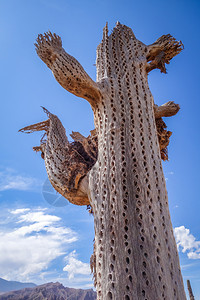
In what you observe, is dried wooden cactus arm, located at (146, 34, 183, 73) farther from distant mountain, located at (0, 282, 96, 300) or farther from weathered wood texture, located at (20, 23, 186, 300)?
distant mountain, located at (0, 282, 96, 300)

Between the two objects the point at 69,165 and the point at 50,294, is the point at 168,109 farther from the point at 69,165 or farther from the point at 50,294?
the point at 50,294

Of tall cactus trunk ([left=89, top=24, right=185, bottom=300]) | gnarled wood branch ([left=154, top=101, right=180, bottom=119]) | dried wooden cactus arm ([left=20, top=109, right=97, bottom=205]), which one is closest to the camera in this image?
tall cactus trunk ([left=89, top=24, right=185, bottom=300])

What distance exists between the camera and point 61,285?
1888 centimetres

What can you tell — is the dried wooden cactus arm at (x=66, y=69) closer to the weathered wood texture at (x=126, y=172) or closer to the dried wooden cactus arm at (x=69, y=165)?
the weathered wood texture at (x=126, y=172)

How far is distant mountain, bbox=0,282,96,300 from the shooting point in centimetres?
1615

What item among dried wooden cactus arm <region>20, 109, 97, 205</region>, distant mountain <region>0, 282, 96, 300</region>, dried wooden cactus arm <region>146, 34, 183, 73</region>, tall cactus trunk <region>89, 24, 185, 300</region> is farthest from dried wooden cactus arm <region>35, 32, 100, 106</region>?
distant mountain <region>0, 282, 96, 300</region>

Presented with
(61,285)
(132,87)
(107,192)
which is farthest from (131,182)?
(61,285)

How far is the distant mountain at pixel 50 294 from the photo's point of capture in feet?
53.0

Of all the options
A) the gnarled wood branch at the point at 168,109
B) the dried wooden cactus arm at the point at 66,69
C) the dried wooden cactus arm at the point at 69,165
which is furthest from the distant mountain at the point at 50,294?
the dried wooden cactus arm at the point at 66,69

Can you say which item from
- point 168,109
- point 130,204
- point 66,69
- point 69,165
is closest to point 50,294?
point 69,165

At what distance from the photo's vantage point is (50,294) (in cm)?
1623

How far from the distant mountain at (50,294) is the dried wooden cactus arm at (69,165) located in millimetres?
14236

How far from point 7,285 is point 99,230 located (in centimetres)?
3448

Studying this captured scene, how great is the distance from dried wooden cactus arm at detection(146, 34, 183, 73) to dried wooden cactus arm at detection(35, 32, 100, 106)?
1.37 metres
